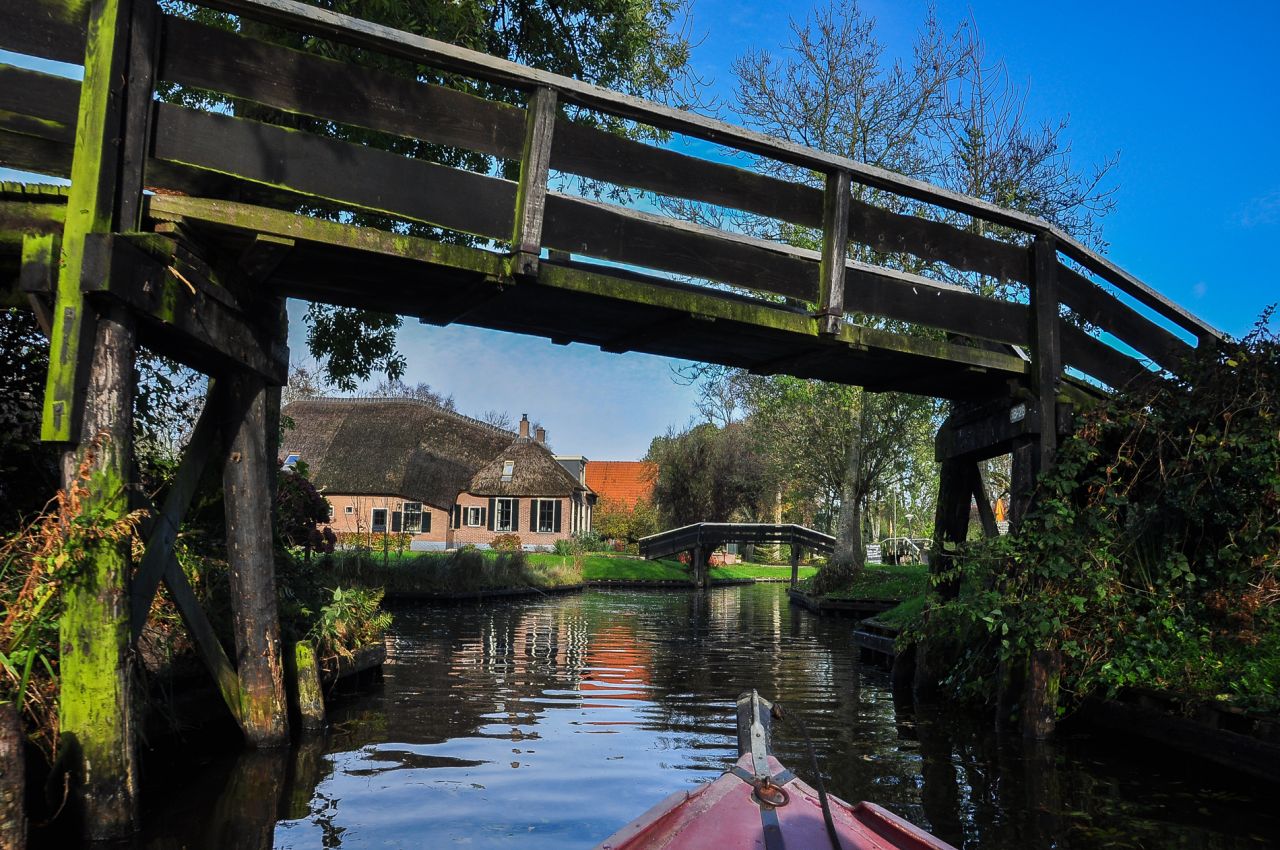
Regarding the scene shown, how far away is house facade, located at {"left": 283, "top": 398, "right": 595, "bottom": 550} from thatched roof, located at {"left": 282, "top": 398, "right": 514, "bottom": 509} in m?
0.05

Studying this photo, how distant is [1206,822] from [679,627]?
45.5 feet

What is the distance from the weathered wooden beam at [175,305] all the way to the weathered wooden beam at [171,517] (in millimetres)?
372

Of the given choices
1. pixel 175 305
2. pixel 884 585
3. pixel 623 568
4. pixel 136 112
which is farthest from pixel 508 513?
pixel 136 112

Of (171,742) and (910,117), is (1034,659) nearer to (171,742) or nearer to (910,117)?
(171,742)

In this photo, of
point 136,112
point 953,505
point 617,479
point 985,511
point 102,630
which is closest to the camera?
point 102,630

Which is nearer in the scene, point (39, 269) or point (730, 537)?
point (39, 269)

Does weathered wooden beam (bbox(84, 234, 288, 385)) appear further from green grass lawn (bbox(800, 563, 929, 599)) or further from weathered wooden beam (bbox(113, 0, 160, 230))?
green grass lawn (bbox(800, 563, 929, 599))

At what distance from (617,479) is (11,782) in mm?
66354

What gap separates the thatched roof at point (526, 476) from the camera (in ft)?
156

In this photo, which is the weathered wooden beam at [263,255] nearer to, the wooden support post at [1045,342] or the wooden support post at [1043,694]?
the wooden support post at [1045,342]

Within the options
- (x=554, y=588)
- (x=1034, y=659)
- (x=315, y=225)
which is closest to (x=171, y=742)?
(x=315, y=225)

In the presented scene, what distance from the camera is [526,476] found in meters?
48.1

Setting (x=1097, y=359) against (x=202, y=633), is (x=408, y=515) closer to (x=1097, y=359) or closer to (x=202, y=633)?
(x=1097, y=359)

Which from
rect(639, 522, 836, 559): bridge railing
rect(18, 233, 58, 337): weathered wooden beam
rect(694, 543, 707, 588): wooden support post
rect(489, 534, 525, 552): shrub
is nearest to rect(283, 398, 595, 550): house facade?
rect(489, 534, 525, 552): shrub
